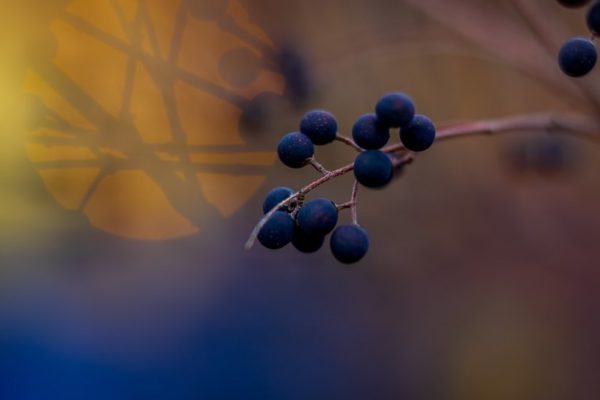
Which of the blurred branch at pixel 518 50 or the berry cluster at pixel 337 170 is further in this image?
the blurred branch at pixel 518 50

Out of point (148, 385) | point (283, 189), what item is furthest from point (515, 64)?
point (148, 385)

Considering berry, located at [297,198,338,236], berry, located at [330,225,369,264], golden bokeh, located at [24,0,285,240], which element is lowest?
berry, located at [330,225,369,264]

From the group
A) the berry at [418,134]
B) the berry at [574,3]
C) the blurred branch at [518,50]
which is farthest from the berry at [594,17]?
the blurred branch at [518,50]

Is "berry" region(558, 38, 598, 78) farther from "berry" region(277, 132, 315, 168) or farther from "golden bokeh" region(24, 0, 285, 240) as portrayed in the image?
"golden bokeh" region(24, 0, 285, 240)

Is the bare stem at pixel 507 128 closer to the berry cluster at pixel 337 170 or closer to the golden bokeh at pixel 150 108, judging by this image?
the berry cluster at pixel 337 170

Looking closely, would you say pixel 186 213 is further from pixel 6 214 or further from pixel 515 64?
pixel 515 64

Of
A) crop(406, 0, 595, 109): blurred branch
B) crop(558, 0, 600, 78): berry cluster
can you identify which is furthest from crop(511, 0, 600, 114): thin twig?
crop(558, 0, 600, 78): berry cluster

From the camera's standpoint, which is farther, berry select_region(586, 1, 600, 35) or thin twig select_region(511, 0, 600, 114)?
thin twig select_region(511, 0, 600, 114)

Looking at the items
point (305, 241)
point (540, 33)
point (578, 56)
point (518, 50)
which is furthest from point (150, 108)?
point (578, 56)
